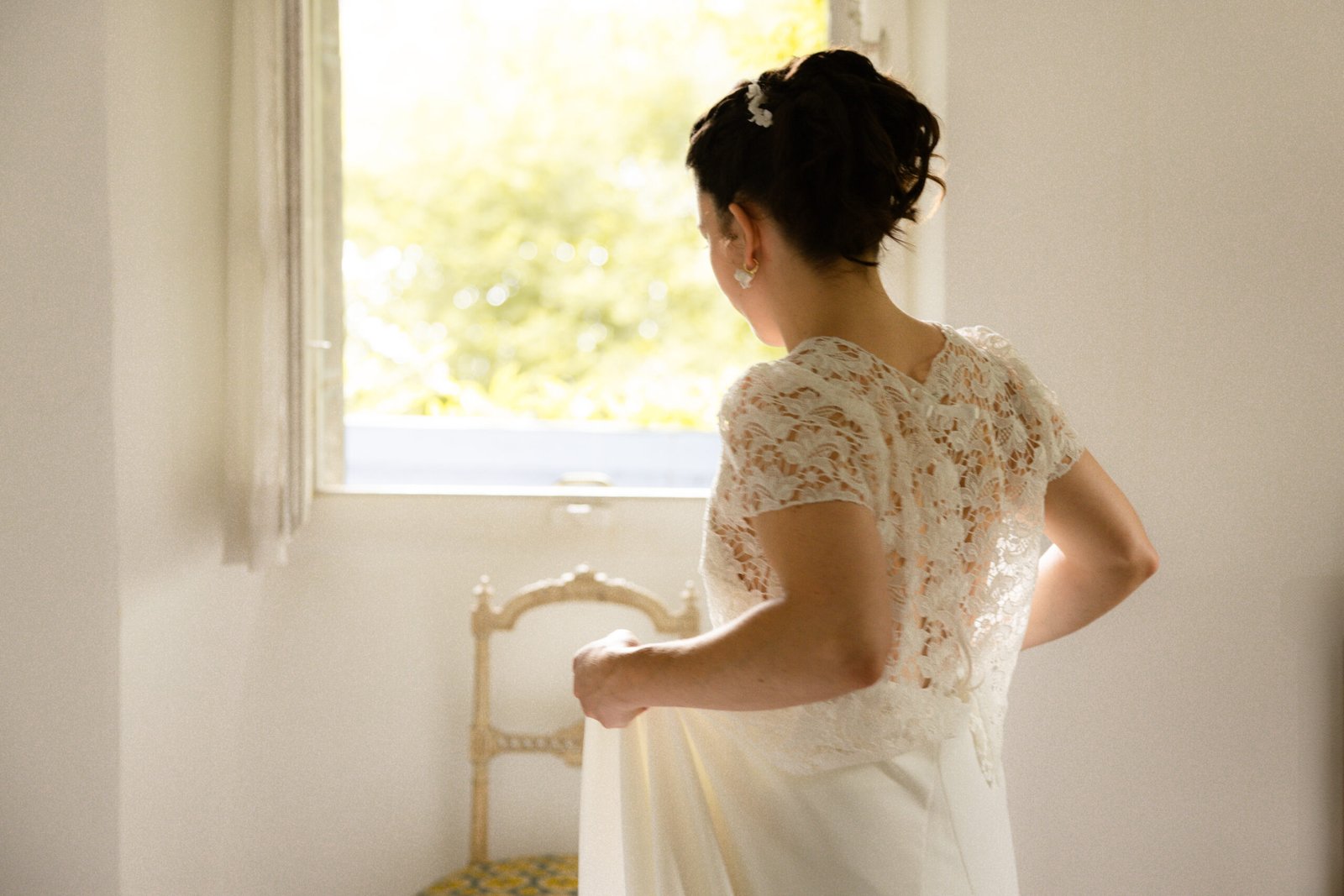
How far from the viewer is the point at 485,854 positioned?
232 centimetres

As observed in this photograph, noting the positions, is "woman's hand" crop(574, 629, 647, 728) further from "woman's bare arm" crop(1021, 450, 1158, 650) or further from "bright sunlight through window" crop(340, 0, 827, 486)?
"bright sunlight through window" crop(340, 0, 827, 486)

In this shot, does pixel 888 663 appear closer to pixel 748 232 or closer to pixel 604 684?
pixel 604 684

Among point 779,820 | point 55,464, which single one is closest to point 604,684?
point 779,820

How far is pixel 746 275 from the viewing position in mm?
1061

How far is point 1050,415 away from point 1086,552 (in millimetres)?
203

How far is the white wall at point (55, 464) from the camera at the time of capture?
1789 mm

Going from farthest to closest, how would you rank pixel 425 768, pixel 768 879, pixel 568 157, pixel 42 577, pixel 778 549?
1. pixel 568 157
2. pixel 425 768
3. pixel 42 577
4. pixel 768 879
5. pixel 778 549

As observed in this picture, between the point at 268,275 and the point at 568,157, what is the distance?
3.27 feet

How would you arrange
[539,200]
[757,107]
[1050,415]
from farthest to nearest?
1. [539,200]
2. [1050,415]
3. [757,107]

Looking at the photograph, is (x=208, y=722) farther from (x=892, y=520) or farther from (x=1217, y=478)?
(x=1217, y=478)

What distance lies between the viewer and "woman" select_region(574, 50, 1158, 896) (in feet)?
3.00

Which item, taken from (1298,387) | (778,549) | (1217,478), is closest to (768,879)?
(778,549)

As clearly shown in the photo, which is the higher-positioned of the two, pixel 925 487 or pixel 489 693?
pixel 925 487

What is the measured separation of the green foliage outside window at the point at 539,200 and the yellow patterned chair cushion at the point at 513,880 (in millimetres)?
1076
